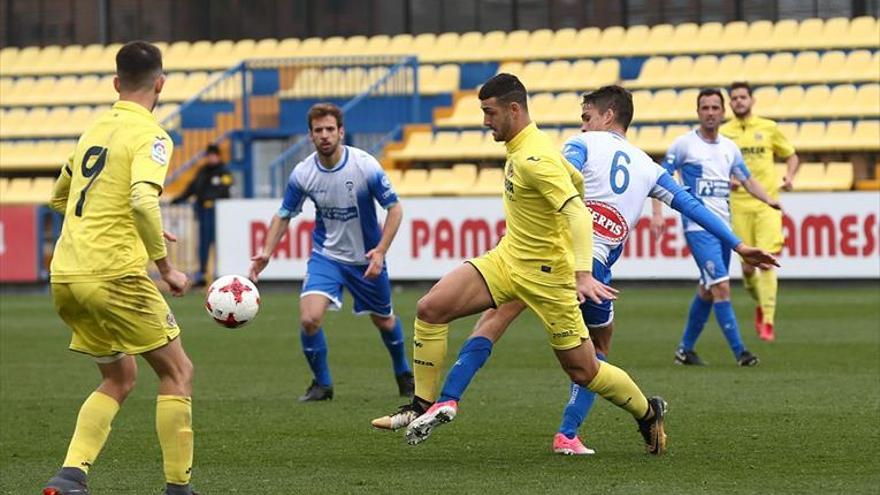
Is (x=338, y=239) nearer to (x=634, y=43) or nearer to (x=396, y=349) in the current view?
(x=396, y=349)

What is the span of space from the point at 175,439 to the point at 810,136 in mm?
18435

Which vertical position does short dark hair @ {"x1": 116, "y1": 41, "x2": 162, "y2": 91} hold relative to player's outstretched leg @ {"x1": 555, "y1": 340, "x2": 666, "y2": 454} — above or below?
above

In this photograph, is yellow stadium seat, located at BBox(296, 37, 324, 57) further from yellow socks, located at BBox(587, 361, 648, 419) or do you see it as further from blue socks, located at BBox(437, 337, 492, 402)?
yellow socks, located at BBox(587, 361, 648, 419)

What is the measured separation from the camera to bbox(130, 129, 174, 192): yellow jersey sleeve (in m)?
6.56

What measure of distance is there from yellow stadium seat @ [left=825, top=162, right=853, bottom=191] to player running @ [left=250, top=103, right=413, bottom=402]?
39.4 ft

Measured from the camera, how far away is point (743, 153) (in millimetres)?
15156

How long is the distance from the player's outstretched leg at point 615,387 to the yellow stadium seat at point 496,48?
813 inches

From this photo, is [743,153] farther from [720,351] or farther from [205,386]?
[205,386]

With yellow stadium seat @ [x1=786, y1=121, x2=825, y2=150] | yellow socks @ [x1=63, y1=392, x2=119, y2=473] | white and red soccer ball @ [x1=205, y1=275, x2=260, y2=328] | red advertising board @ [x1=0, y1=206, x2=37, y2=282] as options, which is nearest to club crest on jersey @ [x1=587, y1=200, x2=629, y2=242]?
white and red soccer ball @ [x1=205, y1=275, x2=260, y2=328]

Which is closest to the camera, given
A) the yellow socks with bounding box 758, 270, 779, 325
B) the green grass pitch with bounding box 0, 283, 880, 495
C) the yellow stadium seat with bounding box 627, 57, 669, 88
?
the green grass pitch with bounding box 0, 283, 880, 495

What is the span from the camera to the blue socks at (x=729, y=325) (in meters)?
13.0

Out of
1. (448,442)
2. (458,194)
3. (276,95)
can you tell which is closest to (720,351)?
(448,442)

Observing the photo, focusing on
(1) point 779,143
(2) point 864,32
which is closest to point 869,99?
(2) point 864,32

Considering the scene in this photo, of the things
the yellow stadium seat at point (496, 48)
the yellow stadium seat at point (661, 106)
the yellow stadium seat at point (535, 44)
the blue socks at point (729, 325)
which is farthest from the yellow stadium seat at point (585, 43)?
the blue socks at point (729, 325)
